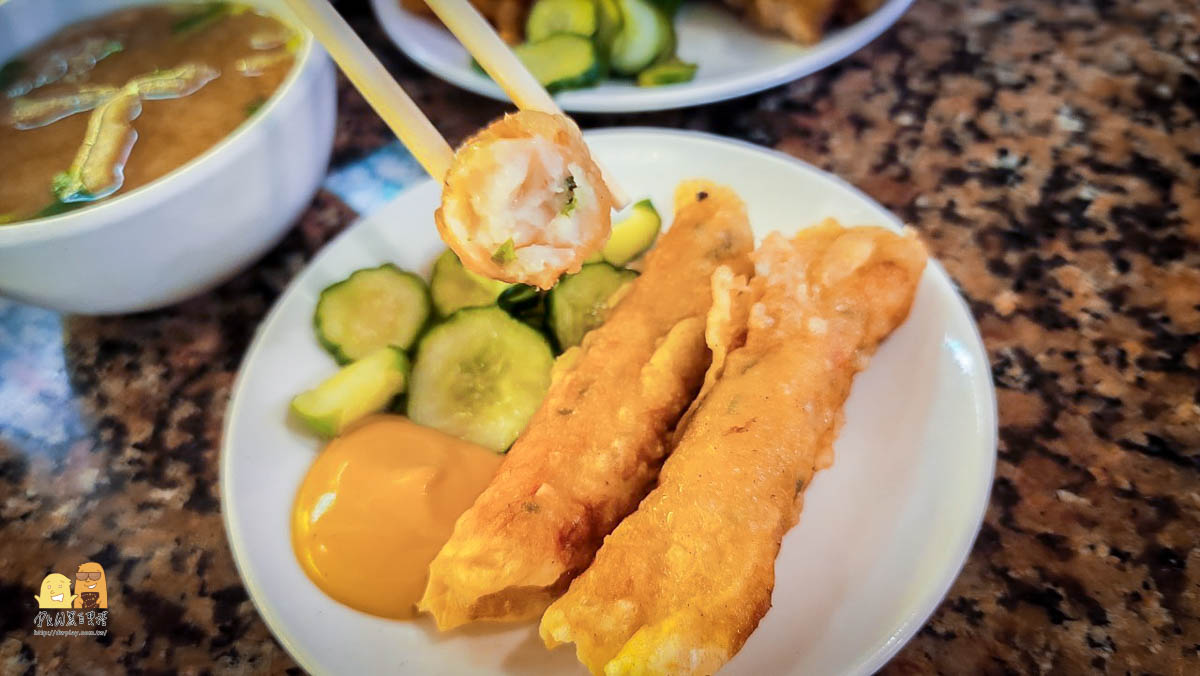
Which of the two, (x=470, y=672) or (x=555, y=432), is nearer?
(x=470, y=672)

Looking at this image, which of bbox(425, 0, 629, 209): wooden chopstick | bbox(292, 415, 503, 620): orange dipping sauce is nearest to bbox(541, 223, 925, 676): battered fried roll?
bbox(292, 415, 503, 620): orange dipping sauce

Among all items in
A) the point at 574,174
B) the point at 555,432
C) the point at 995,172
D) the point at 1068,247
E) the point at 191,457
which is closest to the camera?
the point at 574,174

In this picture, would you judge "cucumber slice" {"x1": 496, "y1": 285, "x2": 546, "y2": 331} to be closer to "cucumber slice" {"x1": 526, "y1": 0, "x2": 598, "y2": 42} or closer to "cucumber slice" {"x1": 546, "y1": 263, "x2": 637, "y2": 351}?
"cucumber slice" {"x1": 546, "y1": 263, "x2": 637, "y2": 351}

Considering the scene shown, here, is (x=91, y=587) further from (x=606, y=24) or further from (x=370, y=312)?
(x=606, y=24)

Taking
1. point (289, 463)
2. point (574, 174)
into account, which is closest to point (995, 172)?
point (574, 174)

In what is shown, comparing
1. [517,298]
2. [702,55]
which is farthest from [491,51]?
[702,55]

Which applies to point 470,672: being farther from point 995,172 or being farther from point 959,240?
point 995,172
